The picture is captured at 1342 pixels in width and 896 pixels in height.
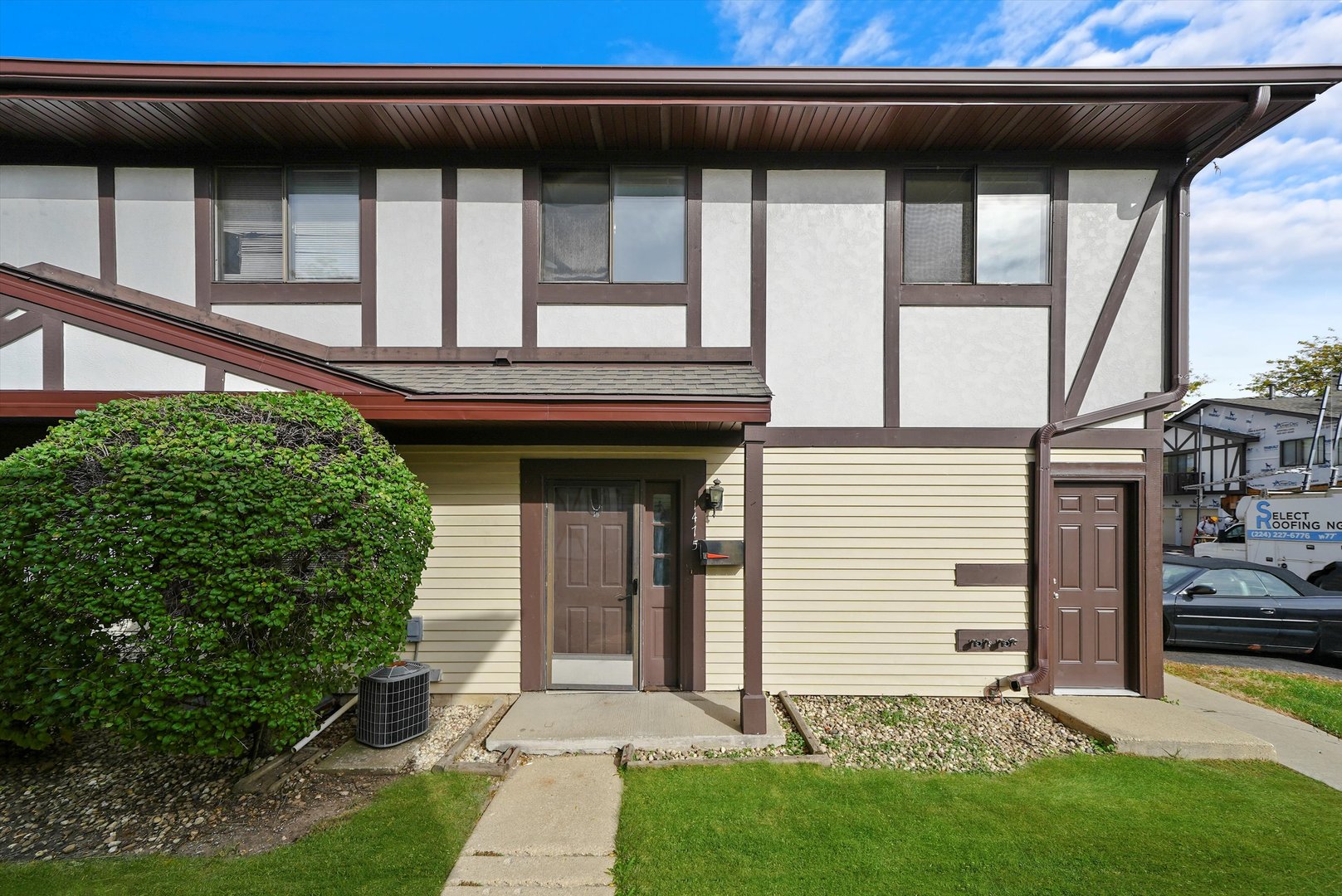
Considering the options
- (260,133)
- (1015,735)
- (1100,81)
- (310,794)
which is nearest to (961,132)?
(1100,81)

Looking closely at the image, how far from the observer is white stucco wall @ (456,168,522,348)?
227 inches

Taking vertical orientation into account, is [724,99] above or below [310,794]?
above

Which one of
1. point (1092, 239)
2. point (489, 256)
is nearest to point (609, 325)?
point (489, 256)

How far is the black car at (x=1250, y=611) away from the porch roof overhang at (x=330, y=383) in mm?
7338

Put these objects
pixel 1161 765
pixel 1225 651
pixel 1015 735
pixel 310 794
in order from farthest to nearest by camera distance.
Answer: pixel 1225 651 < pixel 1015 735 < pixel 1161 765 < pixel 310 794

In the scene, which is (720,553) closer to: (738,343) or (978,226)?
(738,343)

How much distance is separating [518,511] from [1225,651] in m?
9.74

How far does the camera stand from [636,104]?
512 cm

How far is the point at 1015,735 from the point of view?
4914mm

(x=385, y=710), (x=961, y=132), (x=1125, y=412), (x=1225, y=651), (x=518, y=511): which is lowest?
(x=1225, y=651)

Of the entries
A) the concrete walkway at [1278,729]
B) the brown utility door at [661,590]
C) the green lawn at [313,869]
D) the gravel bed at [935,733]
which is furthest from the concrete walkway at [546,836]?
the concrete walkway at [1278,729]

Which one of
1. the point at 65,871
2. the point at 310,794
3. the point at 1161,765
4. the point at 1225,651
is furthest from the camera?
the point at 1225,651

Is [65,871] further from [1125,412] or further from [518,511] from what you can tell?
[1125,412]

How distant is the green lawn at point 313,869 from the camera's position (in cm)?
305
